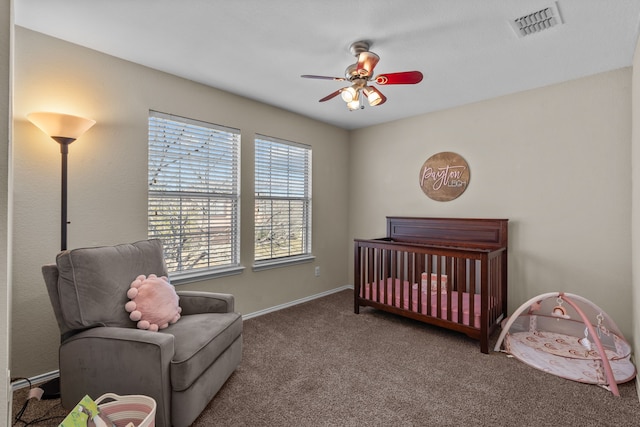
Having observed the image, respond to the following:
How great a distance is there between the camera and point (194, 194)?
2.88 m

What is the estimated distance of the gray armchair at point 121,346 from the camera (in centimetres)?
157

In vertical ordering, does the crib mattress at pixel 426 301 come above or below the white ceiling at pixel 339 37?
below

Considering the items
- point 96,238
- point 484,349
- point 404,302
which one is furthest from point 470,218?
point 96,238

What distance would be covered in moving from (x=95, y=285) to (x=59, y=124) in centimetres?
107

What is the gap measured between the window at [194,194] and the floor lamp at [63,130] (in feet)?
1.97

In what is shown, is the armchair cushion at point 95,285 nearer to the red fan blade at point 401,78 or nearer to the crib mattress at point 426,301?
the red fan blade at point 401,78

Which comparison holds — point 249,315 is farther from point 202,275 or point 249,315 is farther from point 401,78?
point 401,78

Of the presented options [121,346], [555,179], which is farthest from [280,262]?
[555,179]

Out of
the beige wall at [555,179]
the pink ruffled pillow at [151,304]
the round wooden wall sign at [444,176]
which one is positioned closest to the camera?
the pink ruffled pillow at [151,304]

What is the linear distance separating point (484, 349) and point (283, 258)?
7.25 ft

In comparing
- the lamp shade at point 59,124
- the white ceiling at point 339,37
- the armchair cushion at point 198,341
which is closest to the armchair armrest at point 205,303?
the armchair cushion at point 198,341

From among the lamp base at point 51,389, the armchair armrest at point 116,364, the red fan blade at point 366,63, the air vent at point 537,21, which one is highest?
the air vent at point 537,21

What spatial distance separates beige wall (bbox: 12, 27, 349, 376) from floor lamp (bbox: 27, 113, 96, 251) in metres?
0.13

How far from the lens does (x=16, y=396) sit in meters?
1.92
